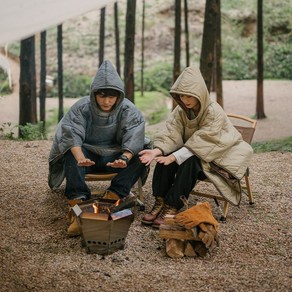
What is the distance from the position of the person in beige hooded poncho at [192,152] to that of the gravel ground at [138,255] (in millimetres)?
294

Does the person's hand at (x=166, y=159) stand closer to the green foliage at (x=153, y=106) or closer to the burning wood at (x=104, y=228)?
the burning wood at (x=104, y=228)

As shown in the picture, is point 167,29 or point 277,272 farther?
point 167,29

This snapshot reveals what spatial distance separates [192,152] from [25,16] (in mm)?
1827

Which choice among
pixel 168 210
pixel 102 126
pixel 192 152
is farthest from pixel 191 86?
pixel 168 210

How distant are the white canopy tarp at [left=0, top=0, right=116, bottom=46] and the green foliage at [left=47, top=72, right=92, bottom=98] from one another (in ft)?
39.3

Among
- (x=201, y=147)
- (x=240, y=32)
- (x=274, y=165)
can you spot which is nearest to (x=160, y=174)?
(x=201, y=147)

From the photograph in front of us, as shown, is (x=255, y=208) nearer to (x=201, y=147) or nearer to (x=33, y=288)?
(x=201, y=147)

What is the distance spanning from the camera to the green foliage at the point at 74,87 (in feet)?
57.9

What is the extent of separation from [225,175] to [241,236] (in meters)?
0.48

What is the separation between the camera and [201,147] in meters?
4.07

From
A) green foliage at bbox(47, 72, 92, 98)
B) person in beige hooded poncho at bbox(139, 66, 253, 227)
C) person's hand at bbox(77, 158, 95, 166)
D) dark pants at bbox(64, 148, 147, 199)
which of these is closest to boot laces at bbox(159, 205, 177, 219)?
person in beige hooded poncho at bbox(139, 66, 253, 227)

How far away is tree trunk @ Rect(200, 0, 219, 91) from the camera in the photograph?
7574 mm

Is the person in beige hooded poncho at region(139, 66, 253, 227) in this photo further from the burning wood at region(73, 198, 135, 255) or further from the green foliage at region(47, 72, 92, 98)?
the green foliage at region(47, 72, 92, 98)

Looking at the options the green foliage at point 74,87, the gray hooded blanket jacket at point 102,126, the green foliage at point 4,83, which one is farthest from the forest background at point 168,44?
the gray hooded blanket jacket at point 102,126
